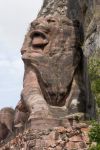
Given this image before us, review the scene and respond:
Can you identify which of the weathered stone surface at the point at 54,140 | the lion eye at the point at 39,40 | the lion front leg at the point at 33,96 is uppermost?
the lion eye at the point at 39,40

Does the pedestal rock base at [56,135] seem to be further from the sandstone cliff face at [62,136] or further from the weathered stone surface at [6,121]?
the weathered stone surface at [6,121]

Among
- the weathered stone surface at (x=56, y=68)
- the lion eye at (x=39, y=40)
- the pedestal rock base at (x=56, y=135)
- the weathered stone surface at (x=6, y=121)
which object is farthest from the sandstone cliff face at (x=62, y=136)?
the weathered stone surface at (x=6, y=121)

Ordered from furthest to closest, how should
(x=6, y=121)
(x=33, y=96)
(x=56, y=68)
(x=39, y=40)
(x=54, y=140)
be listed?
(x=6, y=121) → (x=39, y=40) → (x=56, y=68) → (x=33, y=96) → (x=54, y=140)

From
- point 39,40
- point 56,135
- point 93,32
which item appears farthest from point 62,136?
point 39,40

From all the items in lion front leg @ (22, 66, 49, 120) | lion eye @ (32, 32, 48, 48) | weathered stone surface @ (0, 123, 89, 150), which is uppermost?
lion eye @ (32, 32, 48, 48)

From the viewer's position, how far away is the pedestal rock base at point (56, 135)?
51.9ft

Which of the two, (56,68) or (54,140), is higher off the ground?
(56,68)

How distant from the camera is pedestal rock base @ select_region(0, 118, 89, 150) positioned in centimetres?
1582

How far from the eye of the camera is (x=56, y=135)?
16.0m

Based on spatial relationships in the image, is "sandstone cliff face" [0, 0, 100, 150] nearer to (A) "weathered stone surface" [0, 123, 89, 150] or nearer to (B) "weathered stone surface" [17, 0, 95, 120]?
(A) "weathered stone surface" [0, 123, 89, 150]

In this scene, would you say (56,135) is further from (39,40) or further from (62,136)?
(39,40)

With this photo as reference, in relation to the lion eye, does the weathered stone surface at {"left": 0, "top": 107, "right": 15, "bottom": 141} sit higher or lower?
lower

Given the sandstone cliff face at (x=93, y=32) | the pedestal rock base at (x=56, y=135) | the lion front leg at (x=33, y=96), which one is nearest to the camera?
the pedestal rock base at (x=56, y=135)

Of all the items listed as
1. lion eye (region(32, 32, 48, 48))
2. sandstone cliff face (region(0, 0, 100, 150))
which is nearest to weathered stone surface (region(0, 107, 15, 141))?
sandstone cliff face (region(0, 0, 100, 150))
